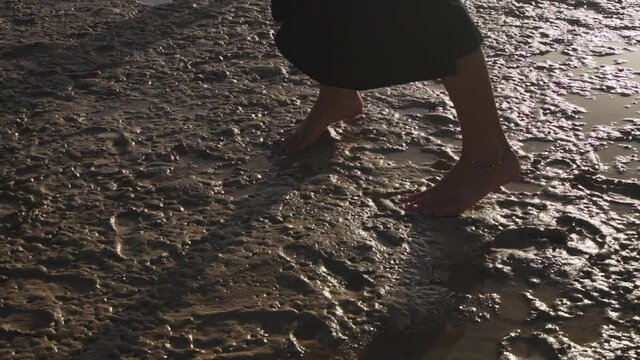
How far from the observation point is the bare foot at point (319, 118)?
9.25ft

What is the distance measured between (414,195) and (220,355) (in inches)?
33.4

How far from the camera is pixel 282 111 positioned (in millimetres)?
3115

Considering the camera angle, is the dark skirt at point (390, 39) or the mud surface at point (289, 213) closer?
the mud surface at point (289, 213)

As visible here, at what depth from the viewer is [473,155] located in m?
2.46

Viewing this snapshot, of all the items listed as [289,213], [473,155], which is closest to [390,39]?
[473,155]

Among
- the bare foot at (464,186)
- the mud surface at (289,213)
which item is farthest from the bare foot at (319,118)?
the bare foot at (464,186)

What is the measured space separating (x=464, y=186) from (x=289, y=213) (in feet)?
1.57

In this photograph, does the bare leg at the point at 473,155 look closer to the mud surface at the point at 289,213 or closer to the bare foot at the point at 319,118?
the mud surface at the point at 289,213

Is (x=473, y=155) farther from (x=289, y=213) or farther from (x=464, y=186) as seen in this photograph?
(x=289, y=213)

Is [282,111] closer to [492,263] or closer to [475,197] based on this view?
[475,197]

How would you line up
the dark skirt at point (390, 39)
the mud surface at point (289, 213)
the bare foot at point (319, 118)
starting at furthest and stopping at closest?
the bare foot at point (319, 118)
the dark skirt at point (390, 39)
the mud surface at point (289, 213)

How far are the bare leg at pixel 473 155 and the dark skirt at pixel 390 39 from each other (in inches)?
3.4

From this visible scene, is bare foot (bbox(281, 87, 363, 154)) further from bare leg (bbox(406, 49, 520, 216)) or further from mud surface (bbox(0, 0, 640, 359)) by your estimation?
bare leg (bbox(406, 49, 520, 216))

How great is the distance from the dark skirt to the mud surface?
1.27ft
